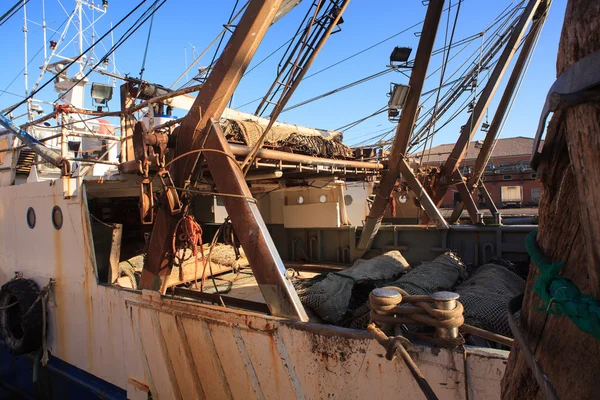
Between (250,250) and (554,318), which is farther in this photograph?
(250,250)

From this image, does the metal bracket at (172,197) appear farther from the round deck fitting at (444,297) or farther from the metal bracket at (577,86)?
the metal bracket at (577,86)

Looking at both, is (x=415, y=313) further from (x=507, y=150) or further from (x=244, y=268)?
(x=507, y=150)

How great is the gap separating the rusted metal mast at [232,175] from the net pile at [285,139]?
521 millimetres

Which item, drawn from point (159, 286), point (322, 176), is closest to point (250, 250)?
point (159, 286)

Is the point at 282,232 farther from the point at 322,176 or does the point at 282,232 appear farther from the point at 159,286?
the point at 159,286

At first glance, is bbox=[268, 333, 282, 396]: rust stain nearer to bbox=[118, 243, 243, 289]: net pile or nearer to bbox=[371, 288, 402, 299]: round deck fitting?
bbox=[371, 288, 402, 299]: round deck fitting

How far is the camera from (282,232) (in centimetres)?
803

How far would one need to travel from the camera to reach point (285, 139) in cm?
487

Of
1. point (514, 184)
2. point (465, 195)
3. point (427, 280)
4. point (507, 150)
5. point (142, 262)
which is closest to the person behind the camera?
point (427, 280)

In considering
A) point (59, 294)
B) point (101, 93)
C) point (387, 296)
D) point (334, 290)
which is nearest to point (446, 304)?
point (387, 296)

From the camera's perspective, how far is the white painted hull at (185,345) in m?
2.44

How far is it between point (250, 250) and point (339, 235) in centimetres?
404

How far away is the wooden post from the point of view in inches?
39.8

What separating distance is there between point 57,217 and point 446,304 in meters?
5.07
